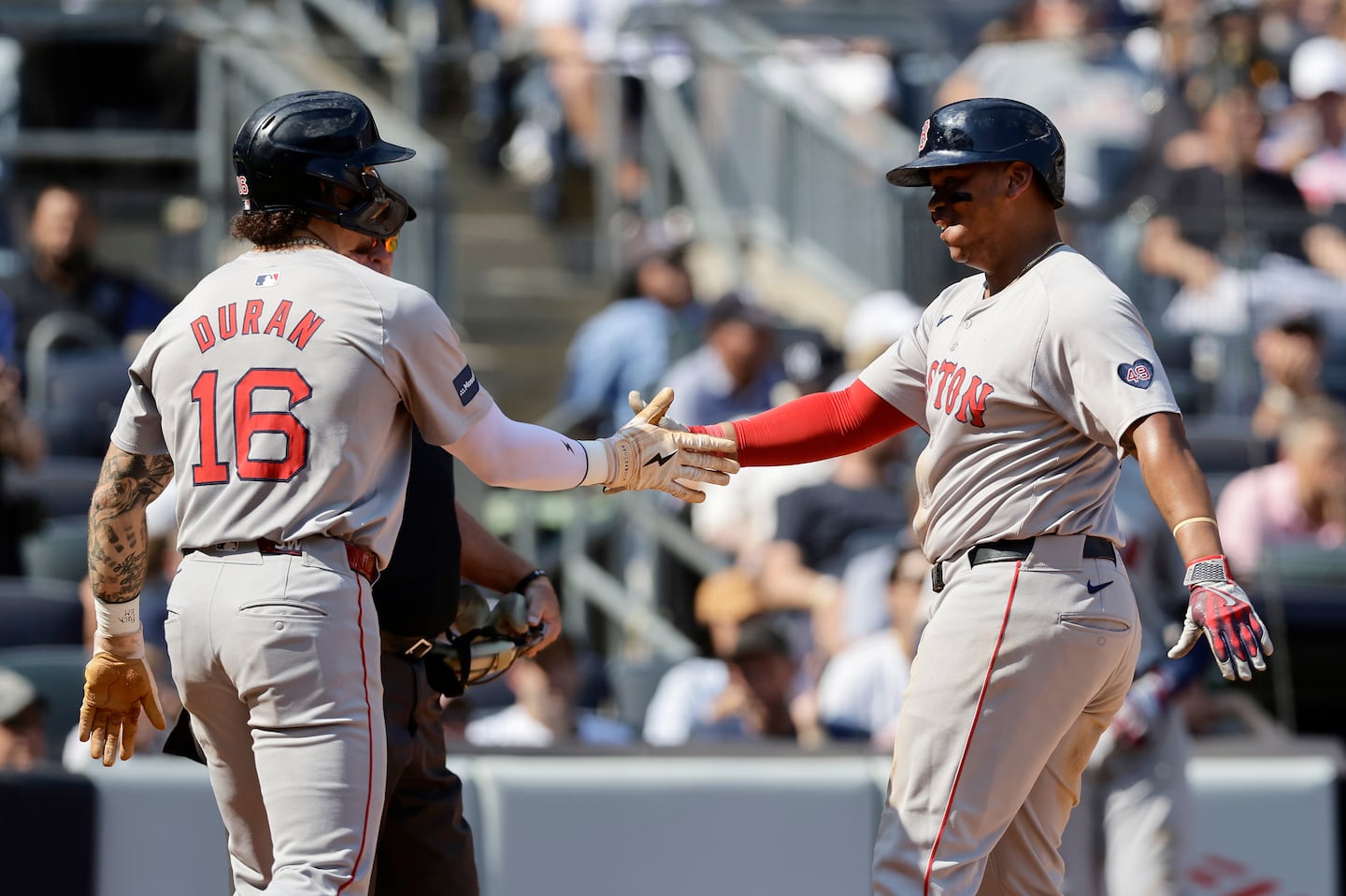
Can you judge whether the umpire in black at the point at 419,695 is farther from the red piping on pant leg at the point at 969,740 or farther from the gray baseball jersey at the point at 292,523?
the red piping on pant leg at the point at 969,740

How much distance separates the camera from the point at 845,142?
901 centimetres

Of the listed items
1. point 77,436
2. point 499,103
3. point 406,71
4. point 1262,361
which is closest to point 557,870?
point 77,436

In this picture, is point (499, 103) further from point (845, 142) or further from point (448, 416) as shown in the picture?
point (448, 416)

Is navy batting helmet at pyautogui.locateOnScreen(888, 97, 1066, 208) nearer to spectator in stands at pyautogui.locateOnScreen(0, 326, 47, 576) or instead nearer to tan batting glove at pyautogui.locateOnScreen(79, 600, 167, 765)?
tan batting glove at pyautogui.locateOnScreen(79, 600, 167, 765)

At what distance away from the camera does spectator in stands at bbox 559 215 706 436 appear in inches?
325

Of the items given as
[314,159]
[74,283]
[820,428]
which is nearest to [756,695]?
[820,428]

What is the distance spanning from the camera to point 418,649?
3977 mm

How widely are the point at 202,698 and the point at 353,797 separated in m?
0.36

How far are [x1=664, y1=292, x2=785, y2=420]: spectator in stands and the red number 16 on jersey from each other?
15.7 feet

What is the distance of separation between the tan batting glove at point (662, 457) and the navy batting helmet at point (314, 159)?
2.37ft

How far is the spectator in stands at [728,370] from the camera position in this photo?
813 centimetres

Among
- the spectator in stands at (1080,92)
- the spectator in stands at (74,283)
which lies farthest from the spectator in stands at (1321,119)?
the spectator in stands at (74,283)

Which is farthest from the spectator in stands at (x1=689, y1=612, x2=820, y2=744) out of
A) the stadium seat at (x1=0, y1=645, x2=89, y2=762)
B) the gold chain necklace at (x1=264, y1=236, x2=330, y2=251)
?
the gold chain necklace at (x1=264, y1=236, x2=330, y2=251)

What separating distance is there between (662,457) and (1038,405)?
2.90 ft
